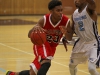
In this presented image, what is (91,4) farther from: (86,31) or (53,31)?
(53,31)

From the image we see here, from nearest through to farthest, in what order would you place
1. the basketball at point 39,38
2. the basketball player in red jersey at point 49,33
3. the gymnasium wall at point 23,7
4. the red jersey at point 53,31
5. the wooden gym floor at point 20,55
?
1. the basketball at point 39,38
2. the basketball player in red jersey at point 49,33
3. the red jersey at point 53,31
4. the wooden gym floor at point 20,55
5. the gymnasium wall at point 23,7

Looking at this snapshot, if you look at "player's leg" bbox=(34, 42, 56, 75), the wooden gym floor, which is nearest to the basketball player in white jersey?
"player's leg" bbox=(34, 42, 56, 75)

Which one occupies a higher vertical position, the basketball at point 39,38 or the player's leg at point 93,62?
the basketball at point 39,38

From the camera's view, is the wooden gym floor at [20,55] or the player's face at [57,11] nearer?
the player's face at [57,11]

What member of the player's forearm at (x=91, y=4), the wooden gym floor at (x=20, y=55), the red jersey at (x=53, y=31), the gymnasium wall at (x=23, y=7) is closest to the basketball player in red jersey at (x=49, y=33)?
the red jersey at (x=53, y=31)

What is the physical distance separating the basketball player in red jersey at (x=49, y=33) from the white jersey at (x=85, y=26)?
8.0 inches

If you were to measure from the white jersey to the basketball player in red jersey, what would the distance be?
0.20 metres

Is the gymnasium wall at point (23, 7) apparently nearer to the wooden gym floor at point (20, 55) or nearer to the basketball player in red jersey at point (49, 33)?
the wooden gym floor at point (20, 55)

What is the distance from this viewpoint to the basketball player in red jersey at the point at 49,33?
577 cm

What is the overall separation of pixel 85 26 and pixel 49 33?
25.7 inches

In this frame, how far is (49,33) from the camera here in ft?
19.6

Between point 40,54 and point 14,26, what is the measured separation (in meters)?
11.8

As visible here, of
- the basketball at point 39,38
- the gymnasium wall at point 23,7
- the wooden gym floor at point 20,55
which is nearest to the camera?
the basketball at point 39,38

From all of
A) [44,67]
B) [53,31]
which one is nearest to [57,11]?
[53,31]
